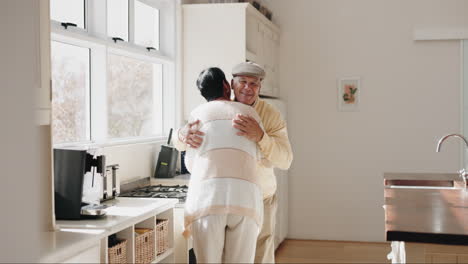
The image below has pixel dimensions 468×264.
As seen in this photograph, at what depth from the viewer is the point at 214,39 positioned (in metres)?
5.05

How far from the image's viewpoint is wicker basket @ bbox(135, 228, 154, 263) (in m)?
3.08

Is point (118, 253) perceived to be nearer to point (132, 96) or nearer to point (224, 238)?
point (224, 238)

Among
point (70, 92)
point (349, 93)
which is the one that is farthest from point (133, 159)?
point (349, 93)

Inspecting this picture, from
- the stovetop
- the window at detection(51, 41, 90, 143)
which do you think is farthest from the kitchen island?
the window at detection(51, 41, 90, 143)

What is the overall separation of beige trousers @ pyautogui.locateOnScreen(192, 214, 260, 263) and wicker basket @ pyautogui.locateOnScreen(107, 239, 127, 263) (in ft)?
1.29

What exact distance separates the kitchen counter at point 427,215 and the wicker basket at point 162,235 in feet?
4.03

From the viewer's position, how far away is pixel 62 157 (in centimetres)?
288

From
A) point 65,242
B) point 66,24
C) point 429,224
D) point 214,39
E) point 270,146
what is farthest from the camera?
point 214,39

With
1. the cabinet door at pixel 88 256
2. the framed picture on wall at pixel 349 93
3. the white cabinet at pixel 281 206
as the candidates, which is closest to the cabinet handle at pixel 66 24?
the cabinet door at pixel 88 256

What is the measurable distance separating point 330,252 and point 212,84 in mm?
3454

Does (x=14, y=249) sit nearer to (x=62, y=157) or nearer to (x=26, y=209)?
(x=26, y=209)

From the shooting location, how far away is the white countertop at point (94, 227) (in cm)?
233

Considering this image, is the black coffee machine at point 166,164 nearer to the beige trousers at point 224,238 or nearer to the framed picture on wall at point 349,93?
the beige trousers at point 224,238

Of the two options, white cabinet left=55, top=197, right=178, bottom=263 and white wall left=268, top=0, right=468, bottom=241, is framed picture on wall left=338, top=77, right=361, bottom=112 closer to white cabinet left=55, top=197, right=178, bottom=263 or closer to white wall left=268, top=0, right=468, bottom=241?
white wall left=268, top=0, right=468, bottom=241
